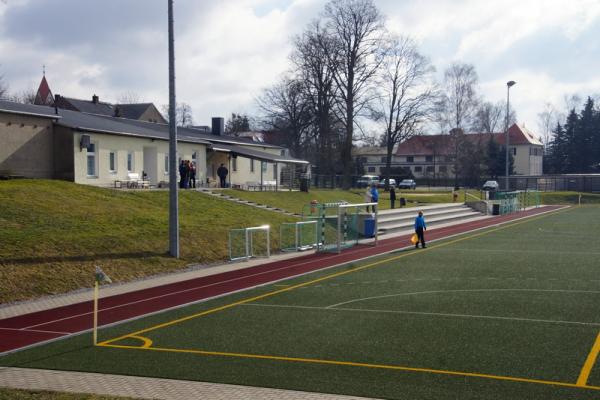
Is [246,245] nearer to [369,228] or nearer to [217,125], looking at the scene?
[369,228]

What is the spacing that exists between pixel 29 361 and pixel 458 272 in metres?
12.9

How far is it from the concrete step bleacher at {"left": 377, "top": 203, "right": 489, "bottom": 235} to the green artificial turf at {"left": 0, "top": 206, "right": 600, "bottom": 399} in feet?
53.8

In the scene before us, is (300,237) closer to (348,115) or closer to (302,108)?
(348,115)

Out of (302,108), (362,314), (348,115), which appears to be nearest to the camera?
(362,314)

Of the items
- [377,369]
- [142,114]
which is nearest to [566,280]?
[377,369]

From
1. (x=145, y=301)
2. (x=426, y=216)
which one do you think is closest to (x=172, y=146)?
(x=145, y=301)

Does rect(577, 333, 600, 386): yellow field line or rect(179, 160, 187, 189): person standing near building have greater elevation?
rect(179, 160, 187, 189): person standing near building

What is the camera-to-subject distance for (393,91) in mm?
65625

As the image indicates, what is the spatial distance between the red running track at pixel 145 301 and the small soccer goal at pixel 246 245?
1.30 metres

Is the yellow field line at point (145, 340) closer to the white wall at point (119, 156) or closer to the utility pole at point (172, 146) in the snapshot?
the utility pole at point (172, 146)

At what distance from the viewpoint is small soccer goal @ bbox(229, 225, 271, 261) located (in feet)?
76.3

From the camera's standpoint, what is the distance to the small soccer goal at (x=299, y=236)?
26297mm

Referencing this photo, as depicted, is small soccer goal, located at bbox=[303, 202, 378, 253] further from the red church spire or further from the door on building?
the red church spire

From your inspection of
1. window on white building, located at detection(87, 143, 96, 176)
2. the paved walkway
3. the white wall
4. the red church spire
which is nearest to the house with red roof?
the red church spire
